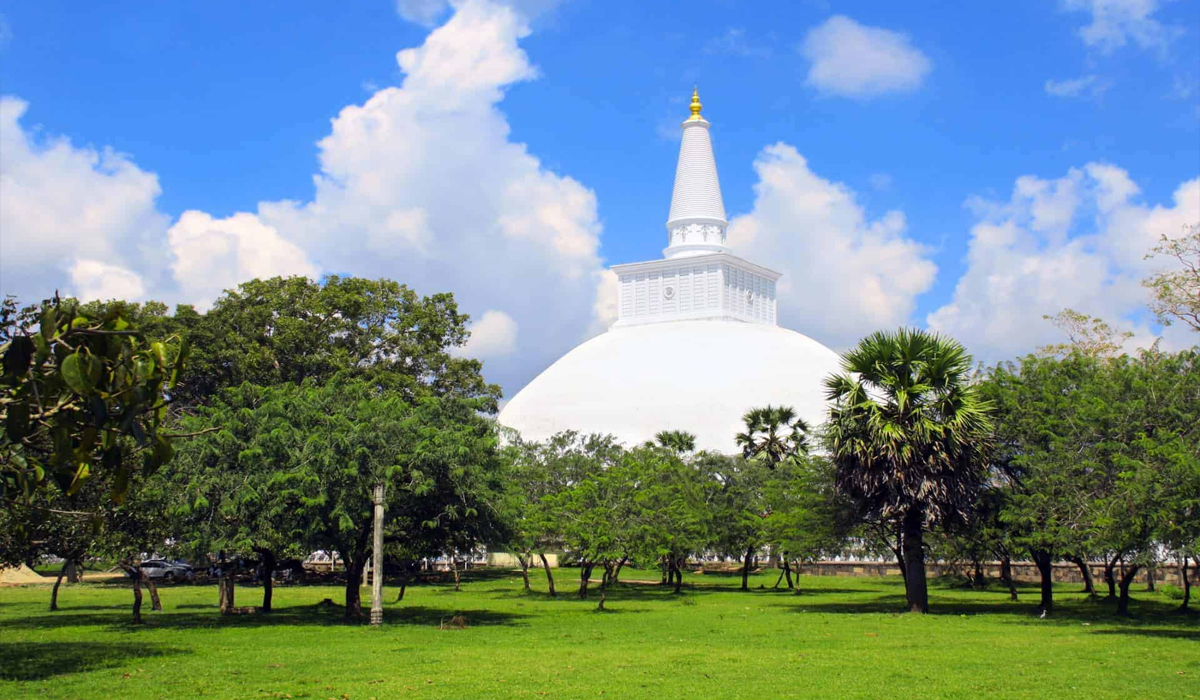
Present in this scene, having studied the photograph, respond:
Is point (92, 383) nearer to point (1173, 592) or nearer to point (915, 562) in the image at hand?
point (915, 562)

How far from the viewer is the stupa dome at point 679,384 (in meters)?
56.1

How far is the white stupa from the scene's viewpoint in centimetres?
5656

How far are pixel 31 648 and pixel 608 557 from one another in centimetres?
1369

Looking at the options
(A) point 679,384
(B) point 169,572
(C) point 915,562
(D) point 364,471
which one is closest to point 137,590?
(D) point 364,471

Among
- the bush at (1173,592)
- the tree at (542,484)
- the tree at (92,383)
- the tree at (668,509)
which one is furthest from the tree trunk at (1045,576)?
the tree at (92,383)

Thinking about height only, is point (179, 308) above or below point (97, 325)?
above

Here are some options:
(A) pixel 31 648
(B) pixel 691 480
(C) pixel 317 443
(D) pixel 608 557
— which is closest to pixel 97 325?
(A) pixel 31 648

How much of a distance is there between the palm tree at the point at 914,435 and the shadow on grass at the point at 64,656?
15.3 metres

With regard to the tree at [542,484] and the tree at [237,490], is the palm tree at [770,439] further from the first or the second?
the tree at [237,490]

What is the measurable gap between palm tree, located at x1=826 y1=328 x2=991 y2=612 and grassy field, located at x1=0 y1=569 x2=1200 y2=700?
8.42 feet

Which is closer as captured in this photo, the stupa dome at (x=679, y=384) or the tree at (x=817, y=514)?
the tree at (x=817, y=514)

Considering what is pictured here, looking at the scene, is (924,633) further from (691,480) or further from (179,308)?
(179,308)

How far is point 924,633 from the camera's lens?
20578 millimetres

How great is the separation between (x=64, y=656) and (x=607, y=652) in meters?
8.37
